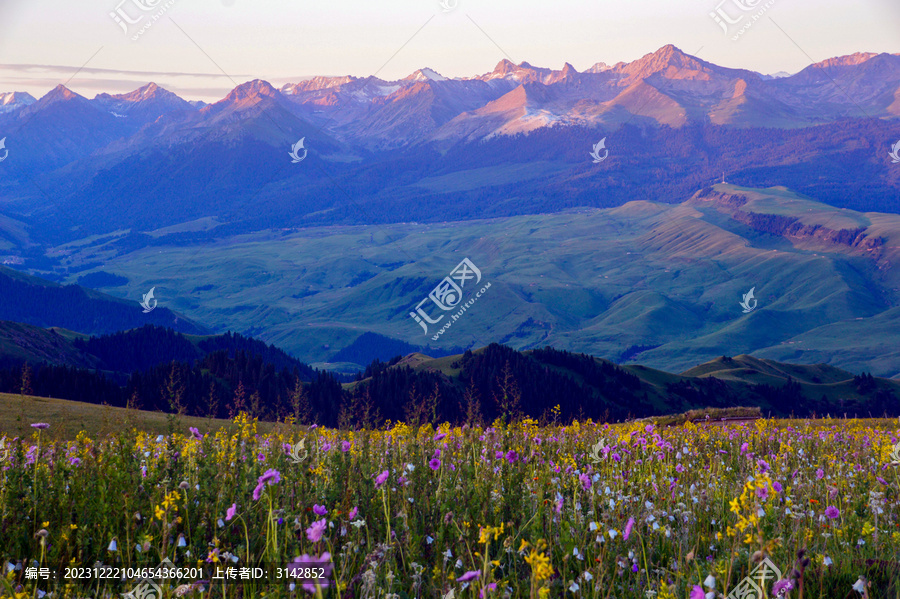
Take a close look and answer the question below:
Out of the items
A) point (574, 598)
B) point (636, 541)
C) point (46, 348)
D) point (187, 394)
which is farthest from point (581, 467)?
point (46, 348)

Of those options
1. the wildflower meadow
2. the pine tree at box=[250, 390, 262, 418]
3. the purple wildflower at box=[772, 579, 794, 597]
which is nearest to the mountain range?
the pine tree at box=[250, 390, 262, 418]

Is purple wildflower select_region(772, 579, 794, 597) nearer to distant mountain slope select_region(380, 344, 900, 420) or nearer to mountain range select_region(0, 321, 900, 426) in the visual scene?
mountain range select_region(0, 321, 900, 426)

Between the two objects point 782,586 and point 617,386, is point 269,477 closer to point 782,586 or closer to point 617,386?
point 782,586

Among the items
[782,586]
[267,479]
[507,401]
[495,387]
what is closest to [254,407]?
[507,401]

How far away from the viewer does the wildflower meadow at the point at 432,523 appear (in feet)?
19.0

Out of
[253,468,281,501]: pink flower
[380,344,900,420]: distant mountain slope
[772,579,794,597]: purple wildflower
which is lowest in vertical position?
[772,579,794,597]: purple wildflower

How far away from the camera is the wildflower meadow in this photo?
5.78 m

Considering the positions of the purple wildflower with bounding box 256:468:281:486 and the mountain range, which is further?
the mountain range

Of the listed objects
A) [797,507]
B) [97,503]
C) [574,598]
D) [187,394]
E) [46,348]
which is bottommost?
[574,598]

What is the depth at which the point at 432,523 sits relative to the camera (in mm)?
7824

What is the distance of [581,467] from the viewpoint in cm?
999

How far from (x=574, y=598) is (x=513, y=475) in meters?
2.18

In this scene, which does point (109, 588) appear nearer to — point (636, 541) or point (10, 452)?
point (10, 452)

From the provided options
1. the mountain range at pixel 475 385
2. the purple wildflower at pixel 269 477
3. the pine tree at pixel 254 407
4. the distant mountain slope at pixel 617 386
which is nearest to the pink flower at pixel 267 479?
the purple wildflower at pixel 269 477
